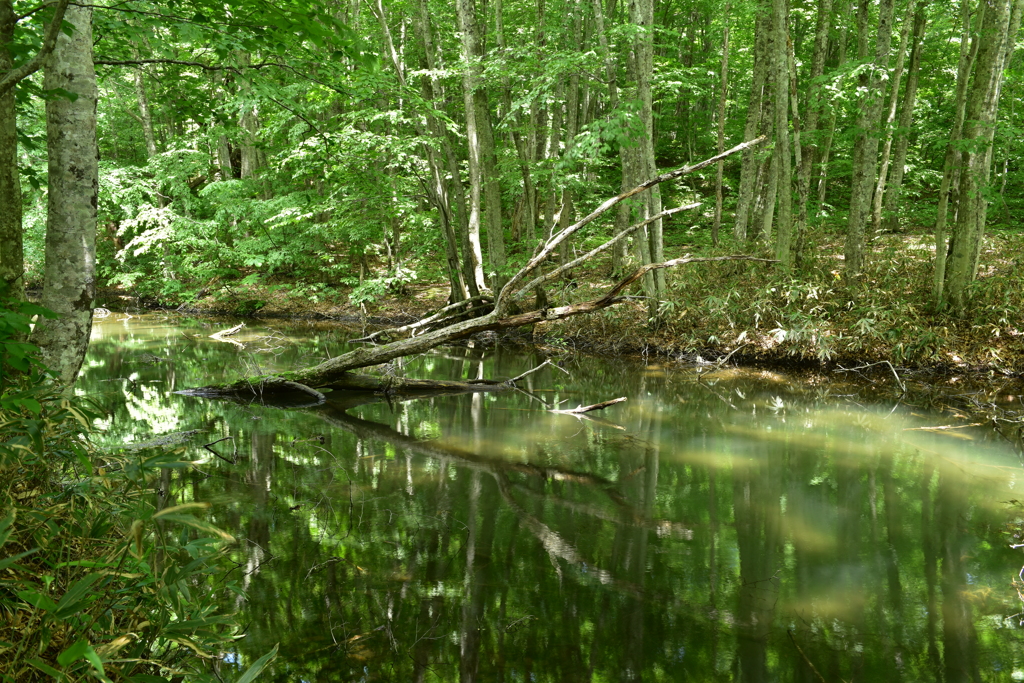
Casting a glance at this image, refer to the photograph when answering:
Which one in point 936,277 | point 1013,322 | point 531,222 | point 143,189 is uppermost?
point 143,189

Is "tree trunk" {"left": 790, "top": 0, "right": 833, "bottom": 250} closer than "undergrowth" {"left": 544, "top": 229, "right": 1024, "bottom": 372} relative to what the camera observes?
No

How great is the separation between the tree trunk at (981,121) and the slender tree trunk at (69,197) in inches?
438

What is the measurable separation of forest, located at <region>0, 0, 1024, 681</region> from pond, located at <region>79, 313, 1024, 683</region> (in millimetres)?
495

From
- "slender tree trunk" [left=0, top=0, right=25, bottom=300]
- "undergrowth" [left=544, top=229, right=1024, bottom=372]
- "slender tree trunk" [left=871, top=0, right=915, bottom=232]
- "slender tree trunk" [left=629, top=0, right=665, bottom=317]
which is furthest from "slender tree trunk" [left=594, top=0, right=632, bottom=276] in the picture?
"slender tree trunk" [left=0, top=0, right=25, bottom=300]

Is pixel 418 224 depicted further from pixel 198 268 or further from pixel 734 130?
pixel 734 130

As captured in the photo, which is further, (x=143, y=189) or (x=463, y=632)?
(x=143, y=189)

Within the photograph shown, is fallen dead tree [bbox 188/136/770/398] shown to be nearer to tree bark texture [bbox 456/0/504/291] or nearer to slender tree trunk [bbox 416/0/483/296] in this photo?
slender tree trunk [bbox 416/0/483/296]

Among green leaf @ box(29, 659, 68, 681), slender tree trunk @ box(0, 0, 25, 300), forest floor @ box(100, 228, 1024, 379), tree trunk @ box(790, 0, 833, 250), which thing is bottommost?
forest floor @ box(100, 228, 1024, 379)

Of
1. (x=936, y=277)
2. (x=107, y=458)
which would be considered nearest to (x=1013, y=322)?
(x=936, y=277)

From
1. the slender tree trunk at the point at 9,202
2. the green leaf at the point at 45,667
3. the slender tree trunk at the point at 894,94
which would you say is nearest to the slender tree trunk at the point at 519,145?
the slender tree trunk at the point at 894,94

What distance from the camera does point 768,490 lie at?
607 centimetres

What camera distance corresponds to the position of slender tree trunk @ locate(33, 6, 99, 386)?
3754mm

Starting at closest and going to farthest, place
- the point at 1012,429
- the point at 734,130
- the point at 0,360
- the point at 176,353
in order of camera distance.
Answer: the point at 0,360 < the point at 1012,429 < the point at 176,353 < the point at 734,130

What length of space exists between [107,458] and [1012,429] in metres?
9.59
